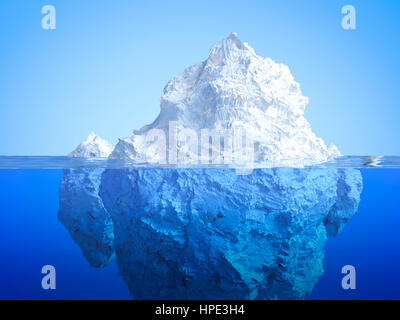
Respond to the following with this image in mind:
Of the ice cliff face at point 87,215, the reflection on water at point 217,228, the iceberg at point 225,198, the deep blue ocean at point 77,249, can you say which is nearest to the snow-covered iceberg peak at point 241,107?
the iceberg at point 225,198

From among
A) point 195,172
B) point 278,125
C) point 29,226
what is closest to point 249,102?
point 278,125

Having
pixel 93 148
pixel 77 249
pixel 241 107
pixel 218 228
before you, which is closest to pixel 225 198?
pixel 218 228

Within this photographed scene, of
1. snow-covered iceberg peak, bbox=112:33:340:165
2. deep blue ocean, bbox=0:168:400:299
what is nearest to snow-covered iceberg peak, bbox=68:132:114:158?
deep blue ocean, bbox=0:168:400:299

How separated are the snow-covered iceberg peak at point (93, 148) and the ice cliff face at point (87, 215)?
0.95m

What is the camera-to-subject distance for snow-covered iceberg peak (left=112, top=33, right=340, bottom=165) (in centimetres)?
497

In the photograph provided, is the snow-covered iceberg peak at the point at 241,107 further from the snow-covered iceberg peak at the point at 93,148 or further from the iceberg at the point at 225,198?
the snow-covered iceberg peak at the point at 93,148

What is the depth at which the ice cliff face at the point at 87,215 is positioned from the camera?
5559 millimetres

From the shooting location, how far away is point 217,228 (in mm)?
4703

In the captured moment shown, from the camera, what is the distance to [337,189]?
556 centimetres

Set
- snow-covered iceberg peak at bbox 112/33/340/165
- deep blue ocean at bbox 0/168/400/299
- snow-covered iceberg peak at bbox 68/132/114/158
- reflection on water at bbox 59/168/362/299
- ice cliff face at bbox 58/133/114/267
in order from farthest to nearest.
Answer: snow-covered iceberg peak at bbox 68/132/114/158, deep blue ocean at bbox 0/168/400/299, ice cliff face at bbox 58/133/114/267, snow-covered iceberg peak at bbox 112/33/340/165, reflection on water at bbox 59/168/362/299

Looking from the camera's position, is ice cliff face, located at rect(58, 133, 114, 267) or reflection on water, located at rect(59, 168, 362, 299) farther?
ice cliff face, located at rect(58, 133, 114, 267)

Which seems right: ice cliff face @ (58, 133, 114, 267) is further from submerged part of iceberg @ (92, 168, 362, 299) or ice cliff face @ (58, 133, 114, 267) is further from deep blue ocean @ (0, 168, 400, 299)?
submerged part of iceberg @ (92, 168, 362, 299)

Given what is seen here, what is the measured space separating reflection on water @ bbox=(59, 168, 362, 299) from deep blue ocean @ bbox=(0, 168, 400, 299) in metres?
0.67

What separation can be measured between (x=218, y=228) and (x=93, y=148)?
9.76 ft
